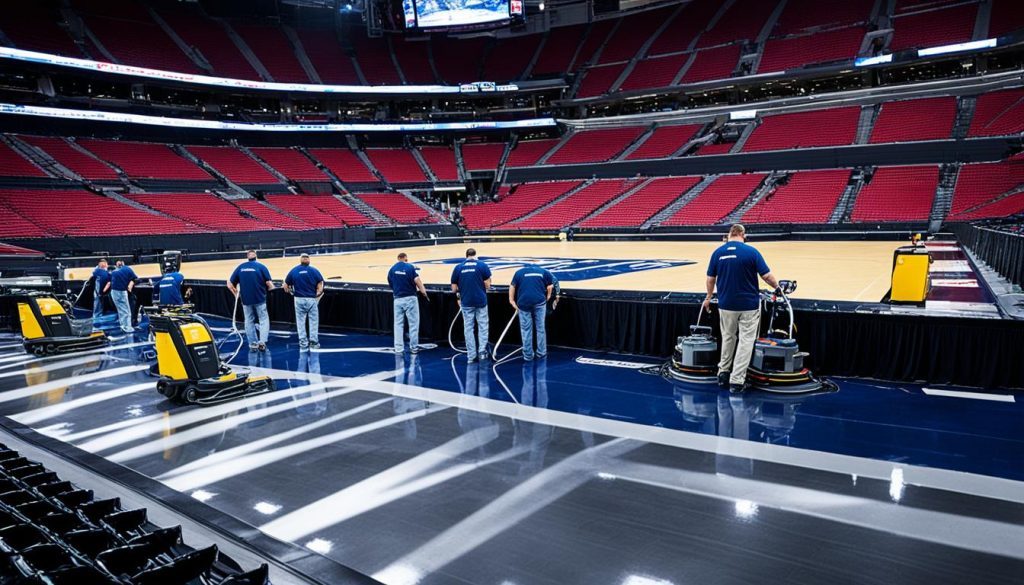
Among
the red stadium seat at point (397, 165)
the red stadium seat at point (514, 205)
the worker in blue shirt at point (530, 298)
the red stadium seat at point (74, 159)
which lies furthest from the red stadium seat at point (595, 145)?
the worker in blue shirt at point (530, 298)

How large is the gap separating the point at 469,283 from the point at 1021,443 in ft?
19.6

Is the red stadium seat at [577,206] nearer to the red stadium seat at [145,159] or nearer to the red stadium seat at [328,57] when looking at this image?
the red stadium seat at [328,57]

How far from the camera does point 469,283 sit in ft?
27.2

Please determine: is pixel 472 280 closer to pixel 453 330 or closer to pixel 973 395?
pixel 453 330

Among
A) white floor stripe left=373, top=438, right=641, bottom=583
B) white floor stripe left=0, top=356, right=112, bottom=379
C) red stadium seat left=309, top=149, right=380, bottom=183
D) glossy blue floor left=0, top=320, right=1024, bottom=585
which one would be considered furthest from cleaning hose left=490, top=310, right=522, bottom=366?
red stadium seat left=309, top=149, right=380, bottom=183

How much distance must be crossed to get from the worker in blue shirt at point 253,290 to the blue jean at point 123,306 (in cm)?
364

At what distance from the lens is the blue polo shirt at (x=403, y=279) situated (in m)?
8.66

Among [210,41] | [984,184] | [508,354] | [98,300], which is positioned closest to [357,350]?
[508,354]

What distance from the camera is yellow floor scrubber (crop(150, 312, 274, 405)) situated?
6.40 metres

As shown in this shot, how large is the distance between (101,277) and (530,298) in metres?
9.98

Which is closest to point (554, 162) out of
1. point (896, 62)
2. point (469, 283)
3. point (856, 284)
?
point (896, 62)

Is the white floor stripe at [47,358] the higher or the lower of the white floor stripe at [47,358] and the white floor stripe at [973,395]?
the higher

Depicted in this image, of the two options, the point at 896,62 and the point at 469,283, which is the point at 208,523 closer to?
the point at 469,283

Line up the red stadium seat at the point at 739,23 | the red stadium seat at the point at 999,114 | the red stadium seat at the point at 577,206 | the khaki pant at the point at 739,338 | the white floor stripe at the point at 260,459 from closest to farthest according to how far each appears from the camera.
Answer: the white floor stripe at the point at 260,459 < the khaki pant at the point at 739,338 < the red stadium seat at the point at 999,114 < the red stadium seat at the point at 577,206 < the red stadium seat at the point at 739,23
